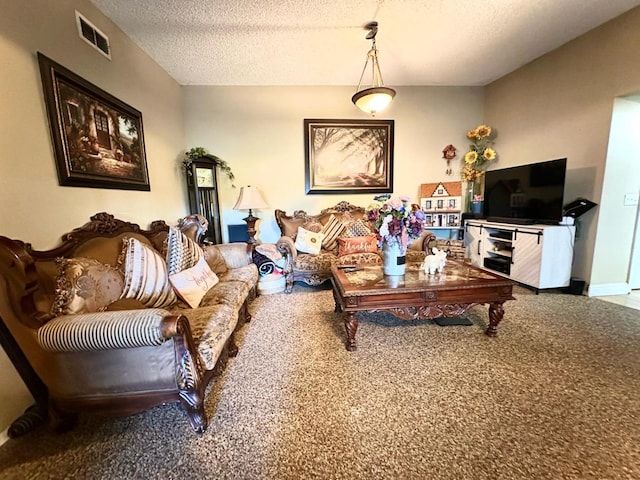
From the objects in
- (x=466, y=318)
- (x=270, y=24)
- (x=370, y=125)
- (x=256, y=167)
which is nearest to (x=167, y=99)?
(x=256, y=167)

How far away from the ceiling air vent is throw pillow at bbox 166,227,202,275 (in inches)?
63.2

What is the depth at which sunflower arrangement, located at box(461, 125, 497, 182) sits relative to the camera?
3.85 m

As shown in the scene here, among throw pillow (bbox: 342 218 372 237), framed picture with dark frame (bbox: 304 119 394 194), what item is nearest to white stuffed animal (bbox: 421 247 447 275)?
throw pillow (bbox: 342 218 372 237)

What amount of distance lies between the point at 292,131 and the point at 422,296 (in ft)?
10.1

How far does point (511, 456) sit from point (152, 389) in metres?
1.68

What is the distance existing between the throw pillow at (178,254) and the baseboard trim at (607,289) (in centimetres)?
417

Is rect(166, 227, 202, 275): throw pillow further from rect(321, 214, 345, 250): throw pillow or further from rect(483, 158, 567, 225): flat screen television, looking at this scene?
rect(483, 158, 567, 225): flat screen television

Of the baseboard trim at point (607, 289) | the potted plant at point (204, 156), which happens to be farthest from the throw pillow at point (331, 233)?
the baseboard trim at point (607, 289)

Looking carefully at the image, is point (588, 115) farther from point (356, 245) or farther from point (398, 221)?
point (356, 245)

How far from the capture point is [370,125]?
3916 millimetres

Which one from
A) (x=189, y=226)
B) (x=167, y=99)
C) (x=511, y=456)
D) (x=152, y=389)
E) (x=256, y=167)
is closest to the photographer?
(x=511, y=456)

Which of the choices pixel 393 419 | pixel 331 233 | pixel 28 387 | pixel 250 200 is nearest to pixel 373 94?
pixel 331 233

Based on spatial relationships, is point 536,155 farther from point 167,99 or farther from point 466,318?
point 167,99

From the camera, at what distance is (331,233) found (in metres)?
3.57
